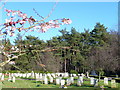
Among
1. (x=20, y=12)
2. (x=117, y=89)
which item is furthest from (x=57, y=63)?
(x=20, y=12)

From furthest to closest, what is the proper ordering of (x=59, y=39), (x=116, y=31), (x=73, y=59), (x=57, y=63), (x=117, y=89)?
(x=59, y=39), (x=73, y=59), (x=57, y=63), (x=116, y=31), (x=117, y=89)

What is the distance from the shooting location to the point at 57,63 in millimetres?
27422

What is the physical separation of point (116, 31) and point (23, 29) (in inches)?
669

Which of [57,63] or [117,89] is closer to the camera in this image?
[117,89]

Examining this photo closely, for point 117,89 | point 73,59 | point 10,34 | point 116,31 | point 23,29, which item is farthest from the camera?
point 73,59

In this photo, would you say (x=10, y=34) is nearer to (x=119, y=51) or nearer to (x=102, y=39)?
(x=119, y=51)

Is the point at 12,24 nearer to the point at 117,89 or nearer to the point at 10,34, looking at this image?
the point at 10,34

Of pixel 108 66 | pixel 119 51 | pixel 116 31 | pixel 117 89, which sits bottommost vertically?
pixel 117 89

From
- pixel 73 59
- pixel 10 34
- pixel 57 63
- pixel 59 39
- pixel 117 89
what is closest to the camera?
pixel 10 34

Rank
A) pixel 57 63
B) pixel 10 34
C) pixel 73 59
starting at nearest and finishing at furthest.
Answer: pixel 10 34
pixel 57 63
pixel 73 59

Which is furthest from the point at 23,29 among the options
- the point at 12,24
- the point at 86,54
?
the point at 86,54

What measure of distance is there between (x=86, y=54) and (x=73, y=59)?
6.69 feet

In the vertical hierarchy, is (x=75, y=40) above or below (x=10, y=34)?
above

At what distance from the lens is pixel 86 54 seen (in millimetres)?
29062
